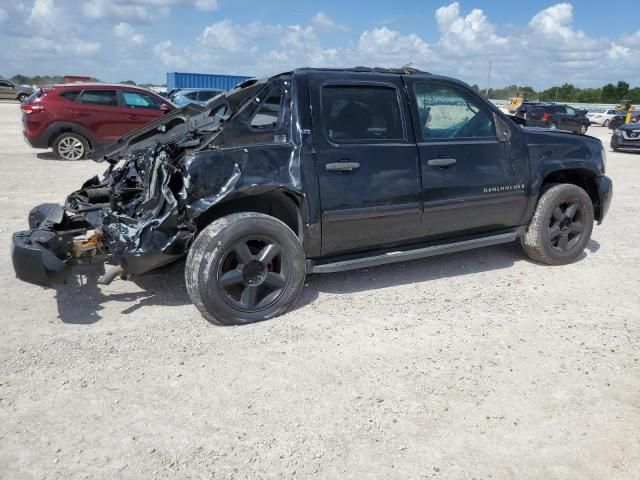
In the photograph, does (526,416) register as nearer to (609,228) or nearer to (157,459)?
(157,459)

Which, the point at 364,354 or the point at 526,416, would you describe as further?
the point at 364,354

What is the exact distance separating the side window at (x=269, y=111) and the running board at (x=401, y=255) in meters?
1.20

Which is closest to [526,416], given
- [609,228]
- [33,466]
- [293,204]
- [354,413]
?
[354,413]

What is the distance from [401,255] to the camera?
14.6 feet

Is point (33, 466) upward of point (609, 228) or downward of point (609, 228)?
downward

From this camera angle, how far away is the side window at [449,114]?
4535mm

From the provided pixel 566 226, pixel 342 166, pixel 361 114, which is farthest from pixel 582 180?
pixel 342 166

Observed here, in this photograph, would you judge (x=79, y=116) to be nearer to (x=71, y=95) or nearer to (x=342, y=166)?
(x=71, y=95)

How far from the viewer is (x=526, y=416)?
9.40 ft

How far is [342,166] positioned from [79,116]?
366 inches

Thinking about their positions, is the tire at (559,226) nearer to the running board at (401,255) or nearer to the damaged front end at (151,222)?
the running board at (401,255)

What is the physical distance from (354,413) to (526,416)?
92 centimetres

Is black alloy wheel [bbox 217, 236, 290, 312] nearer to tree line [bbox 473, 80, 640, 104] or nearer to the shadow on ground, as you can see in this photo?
the shadow on ground

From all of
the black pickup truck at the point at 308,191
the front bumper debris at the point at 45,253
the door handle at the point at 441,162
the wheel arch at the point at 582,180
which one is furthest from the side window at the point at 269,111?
the wheel arch at the point at 582,180
